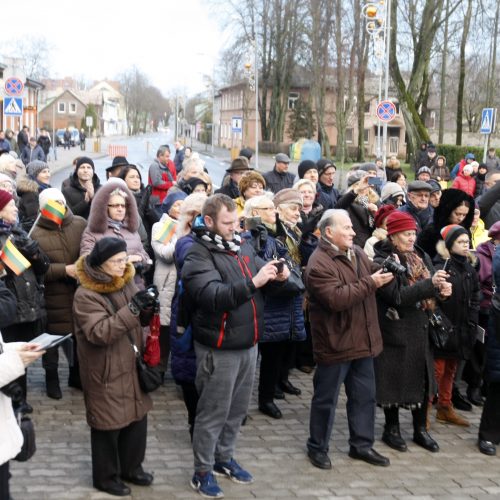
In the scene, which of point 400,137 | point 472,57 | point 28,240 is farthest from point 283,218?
point 400,137

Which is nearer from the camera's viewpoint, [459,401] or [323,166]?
[459,401]

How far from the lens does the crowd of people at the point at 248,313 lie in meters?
→ 5.35

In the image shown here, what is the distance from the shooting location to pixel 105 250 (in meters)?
5.29

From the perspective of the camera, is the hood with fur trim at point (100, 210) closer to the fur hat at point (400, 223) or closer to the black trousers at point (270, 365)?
the black trousers at point (270, 365)

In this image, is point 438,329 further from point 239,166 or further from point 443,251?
point 239,166

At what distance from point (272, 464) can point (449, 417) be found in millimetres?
2005

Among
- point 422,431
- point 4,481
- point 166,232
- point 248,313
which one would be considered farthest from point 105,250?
point 422,431

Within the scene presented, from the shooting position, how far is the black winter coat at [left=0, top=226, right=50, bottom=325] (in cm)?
668

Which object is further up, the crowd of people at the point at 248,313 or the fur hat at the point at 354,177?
the fur hat at the point at 354,177

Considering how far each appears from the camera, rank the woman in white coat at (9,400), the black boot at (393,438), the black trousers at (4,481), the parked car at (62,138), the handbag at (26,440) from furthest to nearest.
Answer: the parked car at (62,138) < the black boot at (393,438) < the handbag at (26,440) < the black trousers at (4,481) < the woman in white coat at (9,400)

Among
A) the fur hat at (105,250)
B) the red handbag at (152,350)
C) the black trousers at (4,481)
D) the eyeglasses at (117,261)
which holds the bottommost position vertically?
the black trousers at (4,481)

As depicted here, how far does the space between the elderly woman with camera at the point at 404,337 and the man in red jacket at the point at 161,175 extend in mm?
5487

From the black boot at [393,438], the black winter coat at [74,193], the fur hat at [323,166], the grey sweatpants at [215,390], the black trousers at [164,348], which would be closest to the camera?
the grey sweatpants at [215,390]

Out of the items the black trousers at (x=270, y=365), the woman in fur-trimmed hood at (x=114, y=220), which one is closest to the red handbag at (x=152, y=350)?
the woman in fur-trimmed hood at (x=114, y=220)
